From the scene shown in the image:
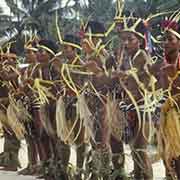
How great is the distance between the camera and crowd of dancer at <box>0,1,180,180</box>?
5.04 m

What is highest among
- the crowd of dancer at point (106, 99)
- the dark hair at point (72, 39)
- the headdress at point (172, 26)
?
the dark hair at point (72, 39)

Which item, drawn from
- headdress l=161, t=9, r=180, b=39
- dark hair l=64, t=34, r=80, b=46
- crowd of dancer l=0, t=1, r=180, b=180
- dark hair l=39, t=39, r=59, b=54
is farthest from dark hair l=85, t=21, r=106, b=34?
headdress l=161, t=9, r=180, b=39

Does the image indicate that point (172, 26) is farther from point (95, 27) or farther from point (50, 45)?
point (50, 45)

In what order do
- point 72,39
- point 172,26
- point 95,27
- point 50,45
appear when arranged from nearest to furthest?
point 172,26
point 95,27
point 72,39
point 50,45

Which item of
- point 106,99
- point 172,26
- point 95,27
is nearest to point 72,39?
point 95,27

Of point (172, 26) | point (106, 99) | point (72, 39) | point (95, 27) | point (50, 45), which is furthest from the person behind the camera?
point (50, 45)

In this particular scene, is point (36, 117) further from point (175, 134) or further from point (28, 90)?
point (175, 134)

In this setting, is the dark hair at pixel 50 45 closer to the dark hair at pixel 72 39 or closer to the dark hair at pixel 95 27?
the dark hair at pixel 72 39

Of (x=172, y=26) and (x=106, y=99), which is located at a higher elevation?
(x=172, y=26)

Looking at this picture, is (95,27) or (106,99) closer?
(106,99)

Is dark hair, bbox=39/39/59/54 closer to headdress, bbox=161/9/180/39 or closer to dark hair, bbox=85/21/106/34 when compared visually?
dark hair, bbox=85/21/106/34

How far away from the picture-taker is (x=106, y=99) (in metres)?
5.68

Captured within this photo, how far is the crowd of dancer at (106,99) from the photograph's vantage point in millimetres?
5035

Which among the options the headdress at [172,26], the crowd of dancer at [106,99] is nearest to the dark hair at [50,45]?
the crowd of dancer at [106,99]
